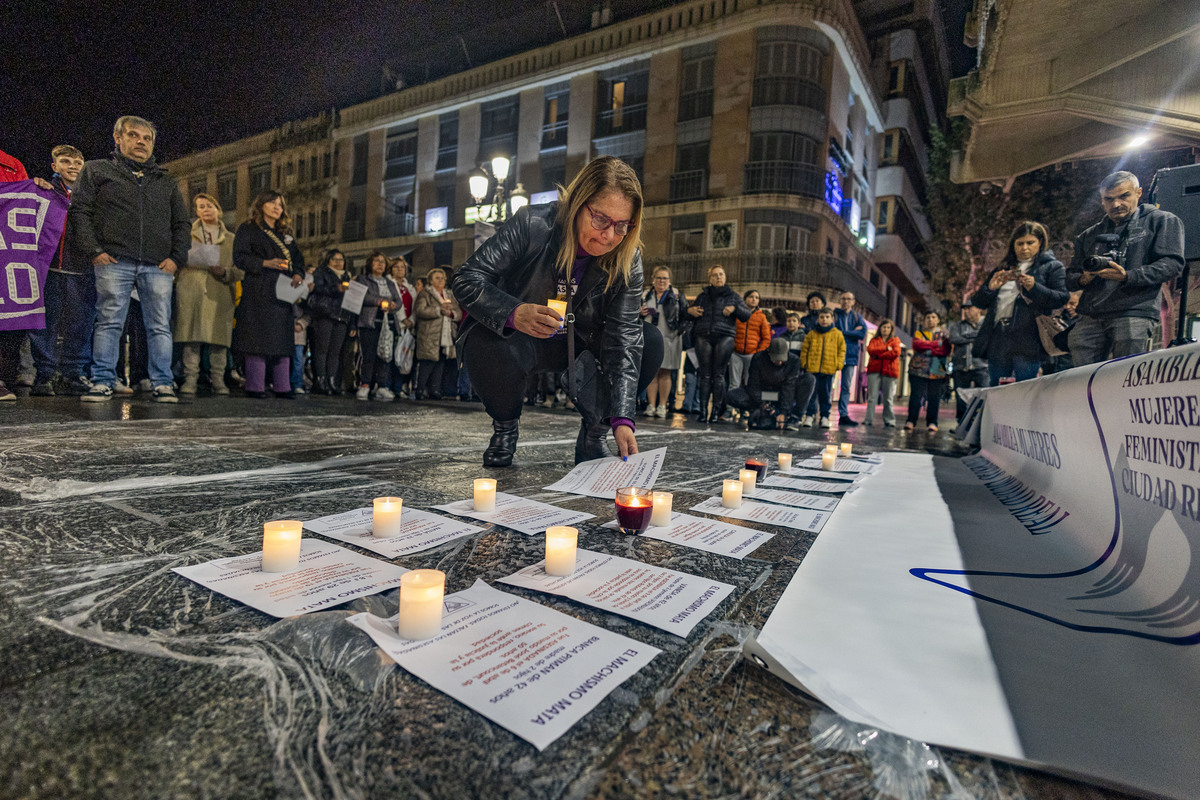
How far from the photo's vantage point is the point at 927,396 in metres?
7.42

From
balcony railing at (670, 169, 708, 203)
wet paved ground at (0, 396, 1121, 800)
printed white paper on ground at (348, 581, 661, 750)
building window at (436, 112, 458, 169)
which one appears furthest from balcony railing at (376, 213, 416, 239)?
printed white paper on ground at (348, 581, 661, 750)

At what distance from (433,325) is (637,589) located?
7514 millimetres

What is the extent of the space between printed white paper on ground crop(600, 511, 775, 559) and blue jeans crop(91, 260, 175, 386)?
4865mm

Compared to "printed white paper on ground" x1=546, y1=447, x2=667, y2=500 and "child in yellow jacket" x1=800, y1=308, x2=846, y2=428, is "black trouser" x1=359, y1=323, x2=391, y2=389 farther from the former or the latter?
"printed white paper on ground" x1=546, y1=447, x2=667, y2=500

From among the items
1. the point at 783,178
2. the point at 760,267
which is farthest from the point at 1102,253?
the point at 783,178

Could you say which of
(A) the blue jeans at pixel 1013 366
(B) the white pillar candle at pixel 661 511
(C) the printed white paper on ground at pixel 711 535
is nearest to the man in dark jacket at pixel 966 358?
(A) the blue jeans at pixel 1013 366

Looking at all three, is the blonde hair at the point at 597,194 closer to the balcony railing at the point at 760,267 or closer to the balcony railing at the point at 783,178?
the balcony railing at the point at 760,267

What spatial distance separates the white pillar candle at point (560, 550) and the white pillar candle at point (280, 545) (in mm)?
484

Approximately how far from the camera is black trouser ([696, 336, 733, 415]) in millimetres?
6996

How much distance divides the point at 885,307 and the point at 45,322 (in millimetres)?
29418

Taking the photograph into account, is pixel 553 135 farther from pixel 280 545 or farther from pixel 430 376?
pixel 280 545

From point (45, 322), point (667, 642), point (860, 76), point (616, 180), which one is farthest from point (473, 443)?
point (860, 76)

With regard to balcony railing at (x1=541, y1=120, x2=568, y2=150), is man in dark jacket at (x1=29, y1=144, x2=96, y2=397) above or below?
below

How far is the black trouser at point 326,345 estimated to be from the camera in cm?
718
